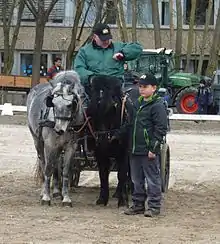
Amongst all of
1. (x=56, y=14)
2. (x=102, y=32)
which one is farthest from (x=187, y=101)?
(x=56, y=14)

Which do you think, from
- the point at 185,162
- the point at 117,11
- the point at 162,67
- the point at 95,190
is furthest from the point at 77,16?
the point at 95,190

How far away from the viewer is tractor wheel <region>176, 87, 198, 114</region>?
29.3 m

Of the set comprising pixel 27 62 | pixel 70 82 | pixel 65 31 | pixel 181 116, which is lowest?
pixel 181 116

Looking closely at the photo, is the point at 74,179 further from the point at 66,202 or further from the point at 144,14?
the point at 144,14

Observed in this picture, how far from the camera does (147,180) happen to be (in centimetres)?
1020

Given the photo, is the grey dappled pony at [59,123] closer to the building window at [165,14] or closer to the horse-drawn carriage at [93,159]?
the horse-drawn carriage at [93,159]

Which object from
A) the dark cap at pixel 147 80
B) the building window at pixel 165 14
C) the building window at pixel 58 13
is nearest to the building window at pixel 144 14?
the building window at pixel 165 14

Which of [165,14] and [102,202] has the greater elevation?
[165,14]

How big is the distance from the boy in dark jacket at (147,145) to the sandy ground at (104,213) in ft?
0.88

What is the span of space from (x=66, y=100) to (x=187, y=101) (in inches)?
769

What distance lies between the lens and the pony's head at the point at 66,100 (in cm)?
1012

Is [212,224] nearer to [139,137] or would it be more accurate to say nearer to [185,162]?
[139,137]

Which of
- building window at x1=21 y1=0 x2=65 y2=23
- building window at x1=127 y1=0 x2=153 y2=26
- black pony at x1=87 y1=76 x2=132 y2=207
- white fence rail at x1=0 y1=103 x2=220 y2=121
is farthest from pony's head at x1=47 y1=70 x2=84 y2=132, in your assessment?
building window at x1=21 y1=0 x2=65 y2=23

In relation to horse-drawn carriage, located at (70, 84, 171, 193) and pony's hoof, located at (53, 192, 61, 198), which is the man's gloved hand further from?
pony's hoof, located at (53, 192, 61, 198)
